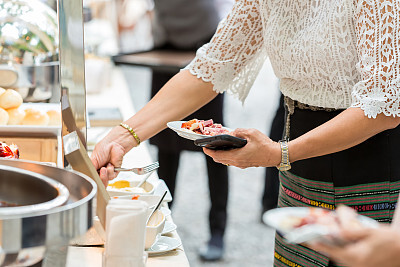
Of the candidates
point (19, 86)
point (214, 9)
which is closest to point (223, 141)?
point (19, 86)

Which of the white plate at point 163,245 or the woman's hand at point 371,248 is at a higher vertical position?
the woman's hand at point 371,248

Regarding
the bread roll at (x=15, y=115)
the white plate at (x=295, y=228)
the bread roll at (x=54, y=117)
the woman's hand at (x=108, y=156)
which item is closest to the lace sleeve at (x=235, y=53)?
the woman's hand at (x=108, y=156)

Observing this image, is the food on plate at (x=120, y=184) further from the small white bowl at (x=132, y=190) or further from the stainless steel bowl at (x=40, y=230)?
the stainless steel bowl at (x=40, y=230)

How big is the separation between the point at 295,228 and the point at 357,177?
2.52 feet

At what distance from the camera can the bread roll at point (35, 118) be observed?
6.48ft

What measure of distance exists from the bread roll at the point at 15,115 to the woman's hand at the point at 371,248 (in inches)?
52.9

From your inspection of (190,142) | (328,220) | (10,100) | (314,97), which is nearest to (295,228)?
(328,220)

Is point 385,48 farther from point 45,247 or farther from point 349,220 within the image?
point 45,247

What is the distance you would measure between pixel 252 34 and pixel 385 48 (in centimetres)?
49

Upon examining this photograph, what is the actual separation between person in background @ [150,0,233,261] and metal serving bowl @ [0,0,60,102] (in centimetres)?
110

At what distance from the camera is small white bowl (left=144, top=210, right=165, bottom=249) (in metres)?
1.39

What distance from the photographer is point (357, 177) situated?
5.40 feet

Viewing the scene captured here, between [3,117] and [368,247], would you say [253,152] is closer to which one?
[368,247]

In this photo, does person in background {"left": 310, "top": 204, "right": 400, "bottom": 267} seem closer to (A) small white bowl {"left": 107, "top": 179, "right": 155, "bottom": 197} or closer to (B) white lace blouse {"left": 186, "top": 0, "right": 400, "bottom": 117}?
(B) white lace blouse {"left": 186, "top": 0, "right": 400, "bottom": 117}
